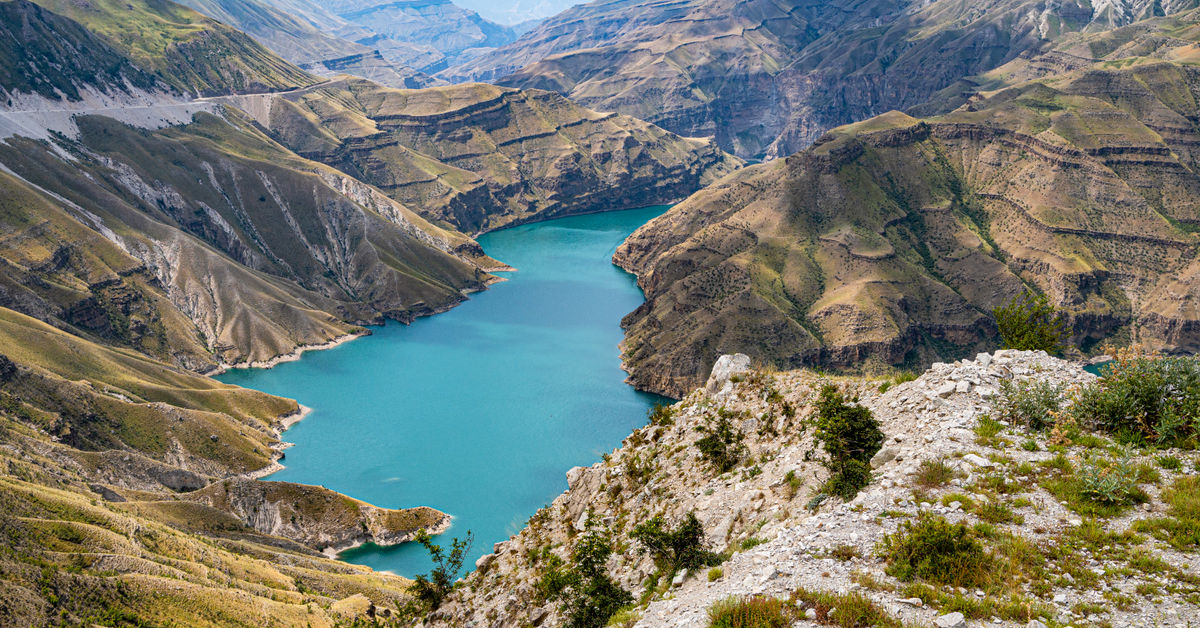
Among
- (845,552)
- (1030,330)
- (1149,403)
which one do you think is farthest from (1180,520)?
(1030,330)

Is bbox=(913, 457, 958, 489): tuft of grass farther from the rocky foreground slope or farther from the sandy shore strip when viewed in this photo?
the sandy shore strip

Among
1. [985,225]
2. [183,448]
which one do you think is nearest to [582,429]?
[183,448]

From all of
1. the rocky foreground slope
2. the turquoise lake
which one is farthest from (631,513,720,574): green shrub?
the turquoise lake

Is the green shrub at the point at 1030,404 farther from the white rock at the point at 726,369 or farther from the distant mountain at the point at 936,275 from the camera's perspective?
the distant mountain at the point at 936,275

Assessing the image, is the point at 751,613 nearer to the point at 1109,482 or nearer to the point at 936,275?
the point at 1109,482

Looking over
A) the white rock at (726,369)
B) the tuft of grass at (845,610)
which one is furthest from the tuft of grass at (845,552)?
the white rock at (726,369)
